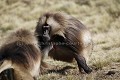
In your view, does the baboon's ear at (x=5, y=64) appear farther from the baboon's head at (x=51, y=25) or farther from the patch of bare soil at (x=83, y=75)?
the baboon's head at (x=51, y=25)

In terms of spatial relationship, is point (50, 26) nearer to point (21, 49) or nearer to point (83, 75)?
point (83, 75)

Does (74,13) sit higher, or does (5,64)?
(5,64)

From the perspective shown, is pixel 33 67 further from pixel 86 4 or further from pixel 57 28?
pixel 86 4

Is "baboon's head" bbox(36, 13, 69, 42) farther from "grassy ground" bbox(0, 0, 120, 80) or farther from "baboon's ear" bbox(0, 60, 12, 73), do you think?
"grassy ground" bbox(0, 0, 120, 80)

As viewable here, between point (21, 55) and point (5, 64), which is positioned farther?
point (21, 55)

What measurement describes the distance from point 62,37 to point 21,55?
5.48ft

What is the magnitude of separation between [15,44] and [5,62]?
0.58 m

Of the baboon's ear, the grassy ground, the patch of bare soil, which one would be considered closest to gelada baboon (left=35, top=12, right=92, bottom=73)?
the patch of bare soil

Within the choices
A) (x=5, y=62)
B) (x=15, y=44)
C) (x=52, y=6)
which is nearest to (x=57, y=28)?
(x=15, y=44)

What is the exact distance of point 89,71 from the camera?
26.2 feet

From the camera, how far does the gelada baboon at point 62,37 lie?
798 centimetres

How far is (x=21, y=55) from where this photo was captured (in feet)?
21.3

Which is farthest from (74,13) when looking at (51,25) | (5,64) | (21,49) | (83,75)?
(5,64)

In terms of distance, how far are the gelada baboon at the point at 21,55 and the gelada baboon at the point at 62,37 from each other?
0.85 m
